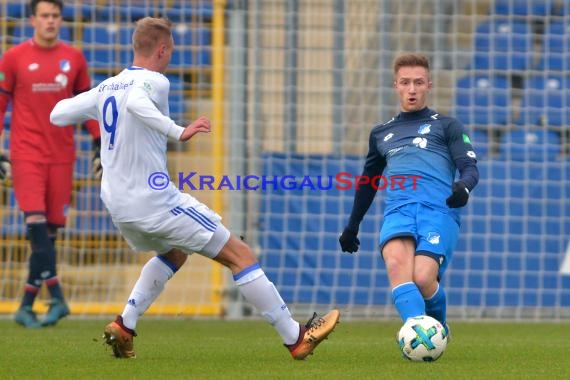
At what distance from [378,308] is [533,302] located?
1290 mm

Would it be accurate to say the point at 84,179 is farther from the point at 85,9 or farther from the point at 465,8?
the point at 465,8

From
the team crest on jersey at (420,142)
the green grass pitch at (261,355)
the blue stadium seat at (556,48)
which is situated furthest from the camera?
the blue stadium seat at (556,48)

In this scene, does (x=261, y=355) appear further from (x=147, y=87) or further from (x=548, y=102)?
(x=548, y=102)

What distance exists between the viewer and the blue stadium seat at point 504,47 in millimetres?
11664

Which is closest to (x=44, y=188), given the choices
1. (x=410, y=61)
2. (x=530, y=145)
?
(x=410, y=61)

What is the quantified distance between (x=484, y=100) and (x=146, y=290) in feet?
18.5

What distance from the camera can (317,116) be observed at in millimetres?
11664

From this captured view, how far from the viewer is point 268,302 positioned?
6.45m

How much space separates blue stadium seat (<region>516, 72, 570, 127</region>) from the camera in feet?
37.7

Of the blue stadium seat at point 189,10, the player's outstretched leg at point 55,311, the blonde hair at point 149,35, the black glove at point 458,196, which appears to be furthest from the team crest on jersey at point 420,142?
the blue stadium seat at point 189,10

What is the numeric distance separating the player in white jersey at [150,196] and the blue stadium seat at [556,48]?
223 inches

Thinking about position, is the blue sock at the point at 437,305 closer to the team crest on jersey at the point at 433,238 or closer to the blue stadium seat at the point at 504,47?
the team crest on jersey at the point at 433,238

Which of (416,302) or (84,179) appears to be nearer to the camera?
(416,302)

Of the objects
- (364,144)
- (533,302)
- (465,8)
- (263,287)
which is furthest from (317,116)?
(263,287)
